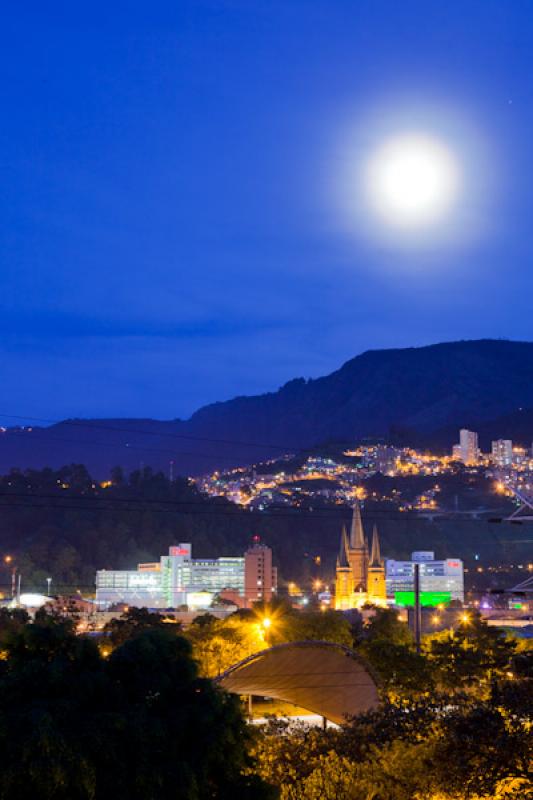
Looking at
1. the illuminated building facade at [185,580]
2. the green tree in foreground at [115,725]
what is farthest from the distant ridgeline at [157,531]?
the green tree in foreground at [115,725]

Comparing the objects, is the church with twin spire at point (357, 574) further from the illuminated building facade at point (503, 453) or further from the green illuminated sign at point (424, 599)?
the illuminated building facade at point (503, 453)

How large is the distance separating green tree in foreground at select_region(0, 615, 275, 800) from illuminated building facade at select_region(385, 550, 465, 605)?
77445 millimetres

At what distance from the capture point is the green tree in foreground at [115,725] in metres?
9.17

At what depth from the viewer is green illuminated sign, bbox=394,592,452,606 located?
8031 centimetres

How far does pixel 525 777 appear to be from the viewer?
1113cm

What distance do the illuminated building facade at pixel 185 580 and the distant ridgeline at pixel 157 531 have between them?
322cm

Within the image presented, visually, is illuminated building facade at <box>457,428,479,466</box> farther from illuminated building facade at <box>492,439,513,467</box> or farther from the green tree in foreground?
the green tree in foreground

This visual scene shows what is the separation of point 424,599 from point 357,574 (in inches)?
368

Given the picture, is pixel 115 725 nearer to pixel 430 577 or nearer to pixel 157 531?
pixel 430 577

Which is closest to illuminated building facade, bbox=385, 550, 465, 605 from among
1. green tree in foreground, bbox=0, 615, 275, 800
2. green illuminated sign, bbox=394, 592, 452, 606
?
green illuminated sign, bbox=394, 592, 452, 606

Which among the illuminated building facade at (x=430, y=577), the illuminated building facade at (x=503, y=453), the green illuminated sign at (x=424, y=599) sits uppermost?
the illuminated building facade at (x=503, y=453)

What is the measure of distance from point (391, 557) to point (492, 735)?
108m

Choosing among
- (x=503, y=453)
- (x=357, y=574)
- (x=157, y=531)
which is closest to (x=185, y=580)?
(x=157, y=531)

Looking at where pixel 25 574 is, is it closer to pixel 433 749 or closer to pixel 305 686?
pixel 305 686
